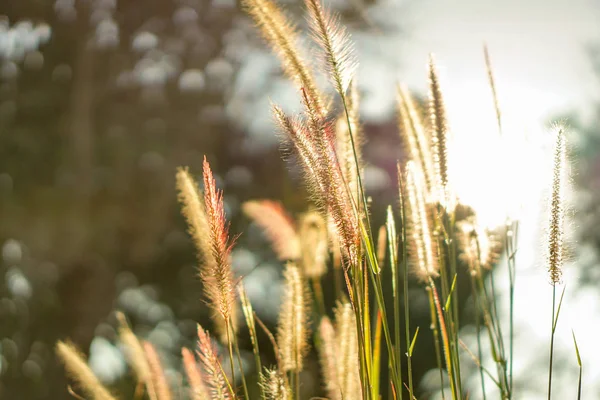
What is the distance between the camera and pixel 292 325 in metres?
0.82

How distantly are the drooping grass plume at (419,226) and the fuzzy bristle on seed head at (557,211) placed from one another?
15 cm

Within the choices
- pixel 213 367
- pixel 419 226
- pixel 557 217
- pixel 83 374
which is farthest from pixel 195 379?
pixel 557 217

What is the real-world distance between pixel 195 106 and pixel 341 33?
3657 mm

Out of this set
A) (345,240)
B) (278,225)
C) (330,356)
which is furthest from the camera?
(278,225)

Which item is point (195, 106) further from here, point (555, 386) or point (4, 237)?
point (555, 386)

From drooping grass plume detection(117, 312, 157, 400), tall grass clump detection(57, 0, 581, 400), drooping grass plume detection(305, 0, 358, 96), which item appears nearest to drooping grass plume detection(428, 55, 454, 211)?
tall grass clump detection(57, 0, 581, 400)

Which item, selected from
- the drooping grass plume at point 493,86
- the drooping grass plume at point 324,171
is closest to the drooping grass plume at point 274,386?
the drooping grass plume at point 324,171

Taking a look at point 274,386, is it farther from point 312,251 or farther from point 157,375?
point 312,251

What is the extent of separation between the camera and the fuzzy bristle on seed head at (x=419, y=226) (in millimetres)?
807

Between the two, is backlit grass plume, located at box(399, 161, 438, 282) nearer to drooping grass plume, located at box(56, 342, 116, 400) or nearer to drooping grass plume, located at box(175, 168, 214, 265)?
drooping grass plume, located at box(175, 168, 214, 265)

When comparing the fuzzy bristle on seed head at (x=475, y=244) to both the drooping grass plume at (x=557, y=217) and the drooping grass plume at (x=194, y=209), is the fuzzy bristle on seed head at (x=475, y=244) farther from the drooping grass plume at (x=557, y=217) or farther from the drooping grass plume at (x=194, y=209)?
the drooping grass plume at (x=194, y=209)

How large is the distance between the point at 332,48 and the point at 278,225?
0.43m

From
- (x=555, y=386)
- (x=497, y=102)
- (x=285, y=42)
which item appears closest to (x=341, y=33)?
(x=285, y=42)

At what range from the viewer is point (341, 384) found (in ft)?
2.50
